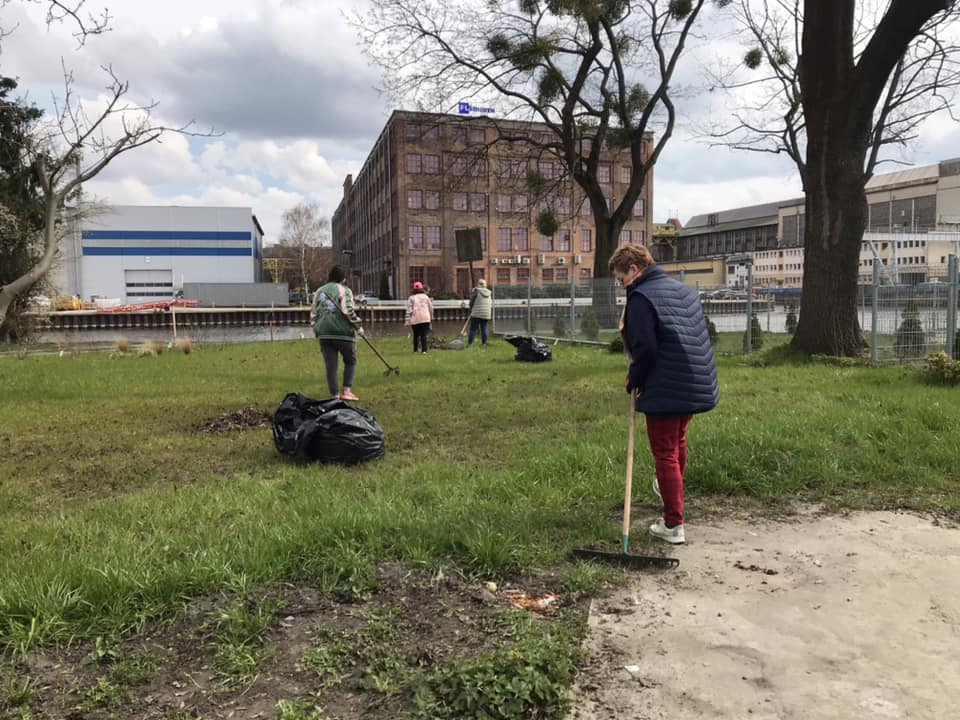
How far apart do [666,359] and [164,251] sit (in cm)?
8066

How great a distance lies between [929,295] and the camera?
35.5 feet

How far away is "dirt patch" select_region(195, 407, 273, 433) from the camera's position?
760 centimetres

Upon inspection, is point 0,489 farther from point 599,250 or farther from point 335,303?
point 599,250

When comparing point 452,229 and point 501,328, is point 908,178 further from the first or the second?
point 501,328

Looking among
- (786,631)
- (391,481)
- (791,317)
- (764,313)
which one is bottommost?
(786,631)

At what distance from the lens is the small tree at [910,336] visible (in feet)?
36.0

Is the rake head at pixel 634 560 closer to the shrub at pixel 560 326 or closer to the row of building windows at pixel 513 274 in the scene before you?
the shrub at pixel 560 326

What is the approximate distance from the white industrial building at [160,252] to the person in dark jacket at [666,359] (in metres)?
76.3

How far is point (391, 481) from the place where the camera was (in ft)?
17.0

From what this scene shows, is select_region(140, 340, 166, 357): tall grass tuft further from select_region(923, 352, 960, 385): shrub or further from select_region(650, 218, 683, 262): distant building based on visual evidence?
select_region(650, 218, 683, 262): distant building

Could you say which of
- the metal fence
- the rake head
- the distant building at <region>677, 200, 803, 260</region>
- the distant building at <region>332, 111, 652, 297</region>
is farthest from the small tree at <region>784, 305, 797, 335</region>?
the distant building at <region>677, 200, 803, 260</region>

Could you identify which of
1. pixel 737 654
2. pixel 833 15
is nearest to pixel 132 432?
pixel 737 654

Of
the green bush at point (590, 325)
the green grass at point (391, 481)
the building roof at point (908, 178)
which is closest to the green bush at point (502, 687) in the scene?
the green grass at point (391, 481)

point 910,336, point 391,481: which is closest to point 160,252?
point 910,336
